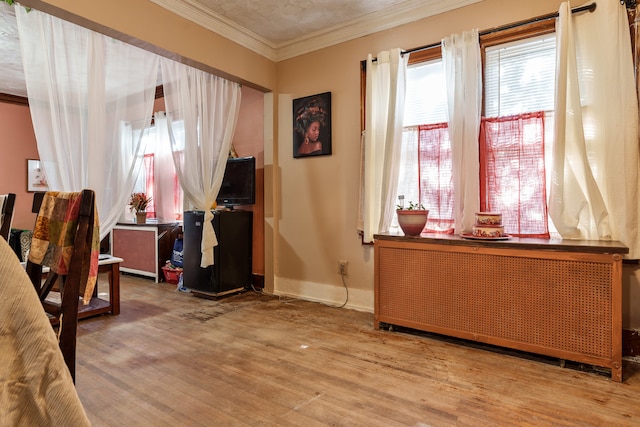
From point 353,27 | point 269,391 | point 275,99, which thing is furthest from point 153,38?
point 269,391

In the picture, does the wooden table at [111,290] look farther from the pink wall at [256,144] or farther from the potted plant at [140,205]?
the potted plant at [140,205]

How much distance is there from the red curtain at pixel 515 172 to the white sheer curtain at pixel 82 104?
8.62 ft

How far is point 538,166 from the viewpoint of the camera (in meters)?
2.54

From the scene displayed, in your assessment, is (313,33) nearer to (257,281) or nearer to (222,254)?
(222,254)

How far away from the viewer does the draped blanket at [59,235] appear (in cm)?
114

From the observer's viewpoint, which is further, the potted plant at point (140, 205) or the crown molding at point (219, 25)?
the potted plant at point (140, 205)

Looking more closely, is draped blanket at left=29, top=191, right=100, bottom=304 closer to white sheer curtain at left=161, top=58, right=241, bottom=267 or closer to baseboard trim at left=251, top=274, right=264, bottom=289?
white sheer curtain at left=161, top=58, right=241, bottom=267

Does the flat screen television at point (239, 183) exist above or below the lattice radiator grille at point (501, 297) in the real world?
above

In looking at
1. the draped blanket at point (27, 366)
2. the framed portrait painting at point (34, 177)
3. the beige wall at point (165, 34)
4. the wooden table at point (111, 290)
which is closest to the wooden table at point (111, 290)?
the wooden table at point (111, 290)

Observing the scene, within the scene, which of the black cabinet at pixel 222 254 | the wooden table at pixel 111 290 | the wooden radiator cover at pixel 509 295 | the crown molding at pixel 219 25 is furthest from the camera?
the black cabinet at pixel 222 254

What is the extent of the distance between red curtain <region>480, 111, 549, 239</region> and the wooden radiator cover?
0.46 metres

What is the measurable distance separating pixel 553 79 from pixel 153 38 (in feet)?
9.44

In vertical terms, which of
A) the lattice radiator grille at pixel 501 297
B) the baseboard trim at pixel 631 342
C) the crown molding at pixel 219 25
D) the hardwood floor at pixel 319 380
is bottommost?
the hardwood floor at pixel 319 380

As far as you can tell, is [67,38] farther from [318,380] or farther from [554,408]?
[554,408]
